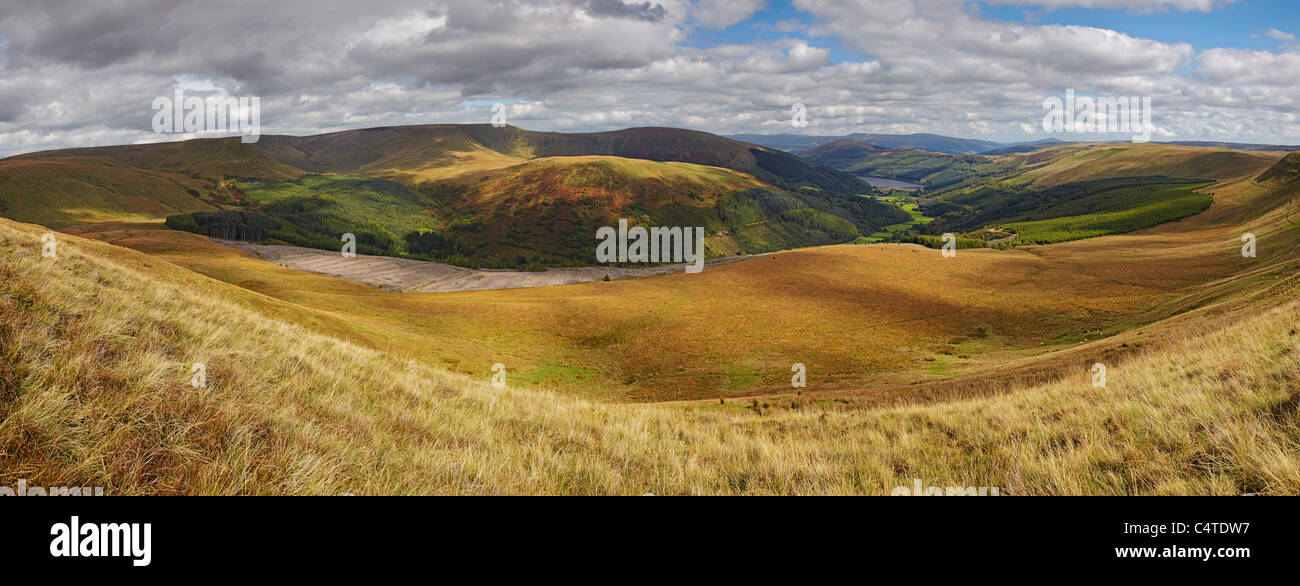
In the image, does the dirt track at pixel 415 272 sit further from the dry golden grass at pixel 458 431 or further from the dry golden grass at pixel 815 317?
the dry golden grass at pixel 458 431

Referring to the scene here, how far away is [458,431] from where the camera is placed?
26.3 ft

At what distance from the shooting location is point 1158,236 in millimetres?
88500

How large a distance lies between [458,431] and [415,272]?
160805mm

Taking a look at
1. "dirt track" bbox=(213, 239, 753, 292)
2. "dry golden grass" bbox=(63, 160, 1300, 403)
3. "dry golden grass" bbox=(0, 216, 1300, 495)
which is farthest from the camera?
"dirt track" bbox=(213, 239, 753, 292)

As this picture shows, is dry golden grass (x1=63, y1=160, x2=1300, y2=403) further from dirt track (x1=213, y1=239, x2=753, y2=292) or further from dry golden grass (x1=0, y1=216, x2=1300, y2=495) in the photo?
dirt track (x1=213, y1=239, x2=753, y2=292)

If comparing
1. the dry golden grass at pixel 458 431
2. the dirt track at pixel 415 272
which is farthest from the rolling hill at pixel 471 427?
the dirt track at pixel 415 272

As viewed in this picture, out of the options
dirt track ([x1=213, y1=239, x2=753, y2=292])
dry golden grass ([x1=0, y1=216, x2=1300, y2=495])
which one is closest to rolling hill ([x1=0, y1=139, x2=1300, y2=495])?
dry golden grass ([x1=0, y1=216, x2=1300, y2=495])

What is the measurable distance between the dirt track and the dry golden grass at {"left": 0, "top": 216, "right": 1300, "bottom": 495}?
126 metres

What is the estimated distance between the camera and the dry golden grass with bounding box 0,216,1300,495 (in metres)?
4.77

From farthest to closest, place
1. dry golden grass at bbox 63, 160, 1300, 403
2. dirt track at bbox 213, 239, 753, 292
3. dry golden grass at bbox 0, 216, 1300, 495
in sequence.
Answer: dirt track at bbox 213, 239, 753, 292 < dry golden grass at bbox 63, 160, 1300, 403 < dry golden grass at bbox 0, 216, 1300, 495
